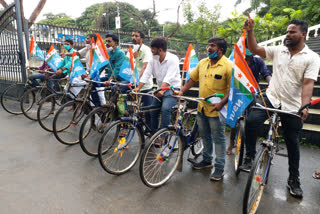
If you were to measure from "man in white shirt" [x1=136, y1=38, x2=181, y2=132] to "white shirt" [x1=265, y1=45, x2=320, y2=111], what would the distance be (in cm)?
143

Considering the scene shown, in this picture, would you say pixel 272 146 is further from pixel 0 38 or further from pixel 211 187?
pixel 0 38

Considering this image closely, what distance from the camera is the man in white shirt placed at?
3.83m

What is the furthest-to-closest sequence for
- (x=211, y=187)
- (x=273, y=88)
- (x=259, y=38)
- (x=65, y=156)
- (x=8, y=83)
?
(x=259, y=38) < (x=8, y=83) < (x=65, y=156) < (x=211, y=187) < (x=273, y=88)

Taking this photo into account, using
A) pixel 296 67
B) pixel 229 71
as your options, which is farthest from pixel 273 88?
pixel 229 71

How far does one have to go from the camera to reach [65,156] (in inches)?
162

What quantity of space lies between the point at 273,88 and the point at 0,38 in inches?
342

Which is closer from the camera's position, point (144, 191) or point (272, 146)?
point (272, 146)

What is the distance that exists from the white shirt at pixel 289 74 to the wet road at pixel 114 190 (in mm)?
1193

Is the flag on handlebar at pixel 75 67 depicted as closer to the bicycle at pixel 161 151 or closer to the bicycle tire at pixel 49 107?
the bicycle tire at pixel 49 107

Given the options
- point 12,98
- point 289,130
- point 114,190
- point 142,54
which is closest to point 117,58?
point 142,54

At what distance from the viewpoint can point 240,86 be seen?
103 inches

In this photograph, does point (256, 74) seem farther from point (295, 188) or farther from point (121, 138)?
point (121, 138)

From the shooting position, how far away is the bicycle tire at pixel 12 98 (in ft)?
21.7

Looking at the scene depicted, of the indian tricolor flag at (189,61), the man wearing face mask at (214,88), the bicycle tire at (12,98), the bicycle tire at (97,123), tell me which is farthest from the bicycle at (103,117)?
the bicycle tire at (12,98)
